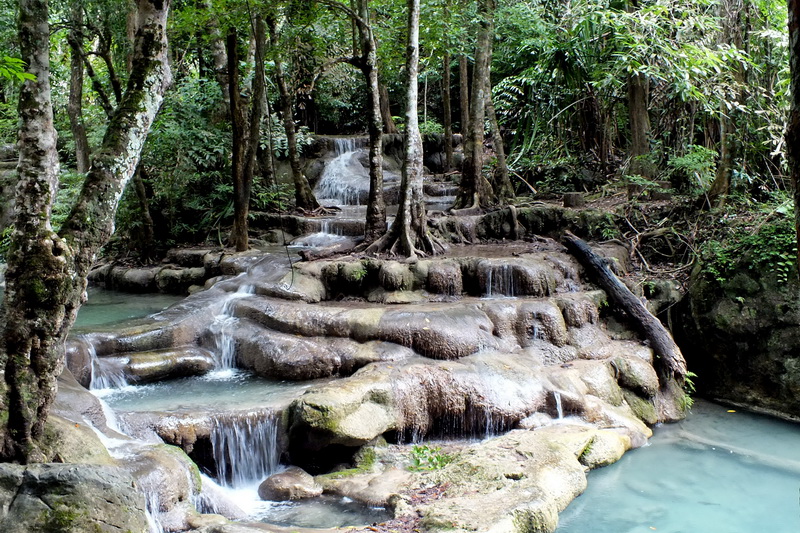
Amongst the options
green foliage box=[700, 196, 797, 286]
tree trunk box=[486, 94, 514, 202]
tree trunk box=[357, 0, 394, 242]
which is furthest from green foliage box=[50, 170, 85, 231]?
green foliage box=[700, 196, 797, 286]

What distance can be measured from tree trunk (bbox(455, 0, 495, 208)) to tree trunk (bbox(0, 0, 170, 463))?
28.7 feet

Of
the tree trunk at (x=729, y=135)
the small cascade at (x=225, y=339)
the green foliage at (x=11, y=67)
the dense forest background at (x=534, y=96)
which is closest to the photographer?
the green foliage at (x=11, y=67)

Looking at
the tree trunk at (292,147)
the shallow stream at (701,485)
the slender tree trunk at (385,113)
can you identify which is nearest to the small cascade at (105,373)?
the shallow stream at (701,485)

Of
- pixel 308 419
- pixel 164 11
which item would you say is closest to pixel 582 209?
pixel 308 419

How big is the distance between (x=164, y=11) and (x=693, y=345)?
323 inches

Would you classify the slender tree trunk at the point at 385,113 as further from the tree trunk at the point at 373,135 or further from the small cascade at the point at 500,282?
the small cascade at the point at 500,282

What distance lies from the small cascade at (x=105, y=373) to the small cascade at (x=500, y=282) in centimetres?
514

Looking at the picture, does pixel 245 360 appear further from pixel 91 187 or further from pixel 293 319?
pixel 91 187

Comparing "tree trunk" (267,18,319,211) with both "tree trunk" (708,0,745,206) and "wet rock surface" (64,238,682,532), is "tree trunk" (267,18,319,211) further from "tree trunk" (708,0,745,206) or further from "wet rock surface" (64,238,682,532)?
"tree trunk" (708,0,745,206)

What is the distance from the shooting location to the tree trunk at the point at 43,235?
426 cm

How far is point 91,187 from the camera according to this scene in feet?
15.1

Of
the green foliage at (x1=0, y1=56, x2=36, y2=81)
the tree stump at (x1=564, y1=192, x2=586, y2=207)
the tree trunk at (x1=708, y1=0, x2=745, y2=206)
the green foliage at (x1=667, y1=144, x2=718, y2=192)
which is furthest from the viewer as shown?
the tree stump at (x1=564, y1=192, x2=586, y2=207)

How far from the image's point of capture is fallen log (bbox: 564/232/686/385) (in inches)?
338

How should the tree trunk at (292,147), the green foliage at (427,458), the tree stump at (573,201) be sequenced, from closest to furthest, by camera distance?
1. the green foliage at (427,458)
2. the tree stump at (573,201)
3. the tree trunk at (292,147)
